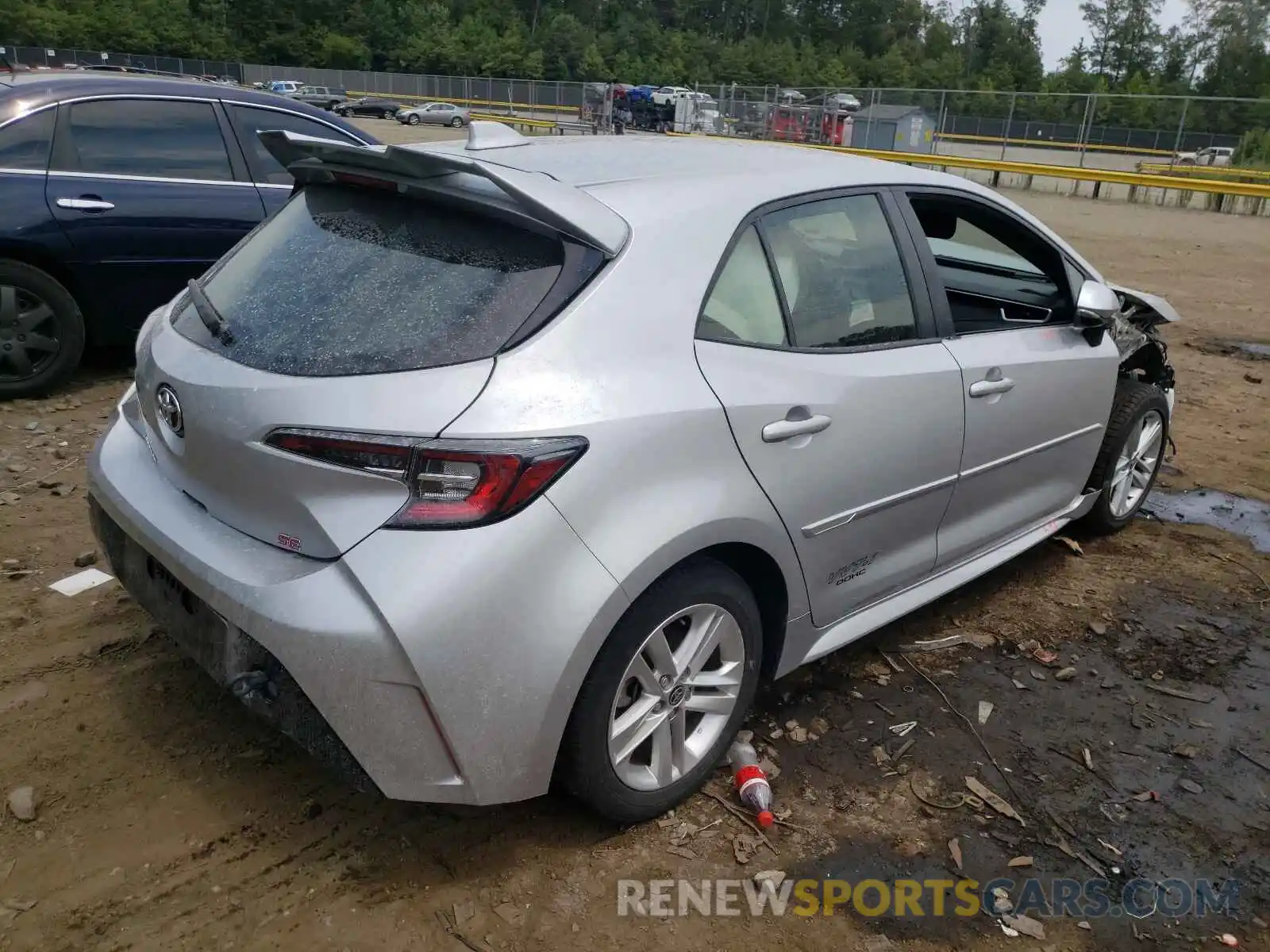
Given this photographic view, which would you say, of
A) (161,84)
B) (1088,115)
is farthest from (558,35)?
(161,84)

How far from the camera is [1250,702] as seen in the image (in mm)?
3615

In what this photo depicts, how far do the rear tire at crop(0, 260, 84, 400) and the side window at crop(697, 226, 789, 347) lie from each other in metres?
4.31

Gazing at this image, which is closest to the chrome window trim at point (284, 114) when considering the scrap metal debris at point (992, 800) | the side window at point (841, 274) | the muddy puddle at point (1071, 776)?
the side window at point (841, 274)

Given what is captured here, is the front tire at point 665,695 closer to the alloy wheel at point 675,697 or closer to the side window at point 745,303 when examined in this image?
the alloy wheel at point 675,697

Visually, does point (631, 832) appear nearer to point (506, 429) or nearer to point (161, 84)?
point (506, 429)

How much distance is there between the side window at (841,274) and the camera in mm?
2977

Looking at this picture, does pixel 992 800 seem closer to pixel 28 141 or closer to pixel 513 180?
pixel 513 180

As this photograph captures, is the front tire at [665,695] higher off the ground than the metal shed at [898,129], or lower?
lower

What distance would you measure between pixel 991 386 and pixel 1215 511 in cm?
265

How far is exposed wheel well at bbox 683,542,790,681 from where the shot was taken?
2.71 metres

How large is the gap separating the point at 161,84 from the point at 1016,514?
17.4ft

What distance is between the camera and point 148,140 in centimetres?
578

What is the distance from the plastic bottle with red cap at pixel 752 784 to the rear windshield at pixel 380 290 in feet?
4.77

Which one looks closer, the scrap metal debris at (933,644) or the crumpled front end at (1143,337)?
the scrap metal debris at (933,644)
